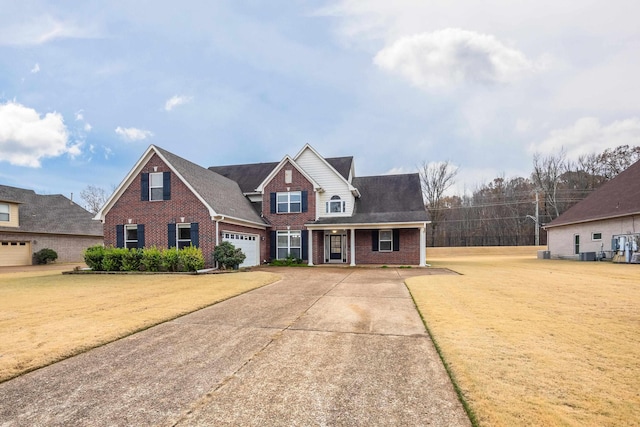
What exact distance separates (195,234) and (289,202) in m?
6.81

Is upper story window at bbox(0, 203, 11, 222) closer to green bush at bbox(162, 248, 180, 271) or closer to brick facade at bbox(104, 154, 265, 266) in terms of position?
brick facade at bbox(104, 154, 265, 266)

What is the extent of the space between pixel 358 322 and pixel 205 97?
1912cm

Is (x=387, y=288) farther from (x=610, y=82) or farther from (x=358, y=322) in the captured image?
(x=610, y=82)

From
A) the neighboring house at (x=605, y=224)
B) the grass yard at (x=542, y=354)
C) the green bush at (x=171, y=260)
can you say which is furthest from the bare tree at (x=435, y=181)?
the grass yard at (x=542, y=354)

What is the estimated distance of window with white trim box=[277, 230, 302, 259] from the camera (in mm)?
21828

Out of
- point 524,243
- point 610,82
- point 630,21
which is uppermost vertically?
point 630,21

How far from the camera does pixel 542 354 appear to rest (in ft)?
15.0

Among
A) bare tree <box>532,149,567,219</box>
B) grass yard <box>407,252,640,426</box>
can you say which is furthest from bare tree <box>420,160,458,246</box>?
grass yard <box>407,252,640,426</box>

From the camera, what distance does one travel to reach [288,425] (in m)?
2.94

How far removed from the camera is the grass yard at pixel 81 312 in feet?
16.2

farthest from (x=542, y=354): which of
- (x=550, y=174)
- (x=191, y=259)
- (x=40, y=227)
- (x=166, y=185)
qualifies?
(x=550, y=174)

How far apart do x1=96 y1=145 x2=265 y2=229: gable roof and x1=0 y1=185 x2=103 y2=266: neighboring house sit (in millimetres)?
13170

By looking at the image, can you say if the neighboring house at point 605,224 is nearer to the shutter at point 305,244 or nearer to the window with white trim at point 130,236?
the shutter at point 305,244

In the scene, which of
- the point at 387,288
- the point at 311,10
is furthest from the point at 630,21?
the point at 387,288
